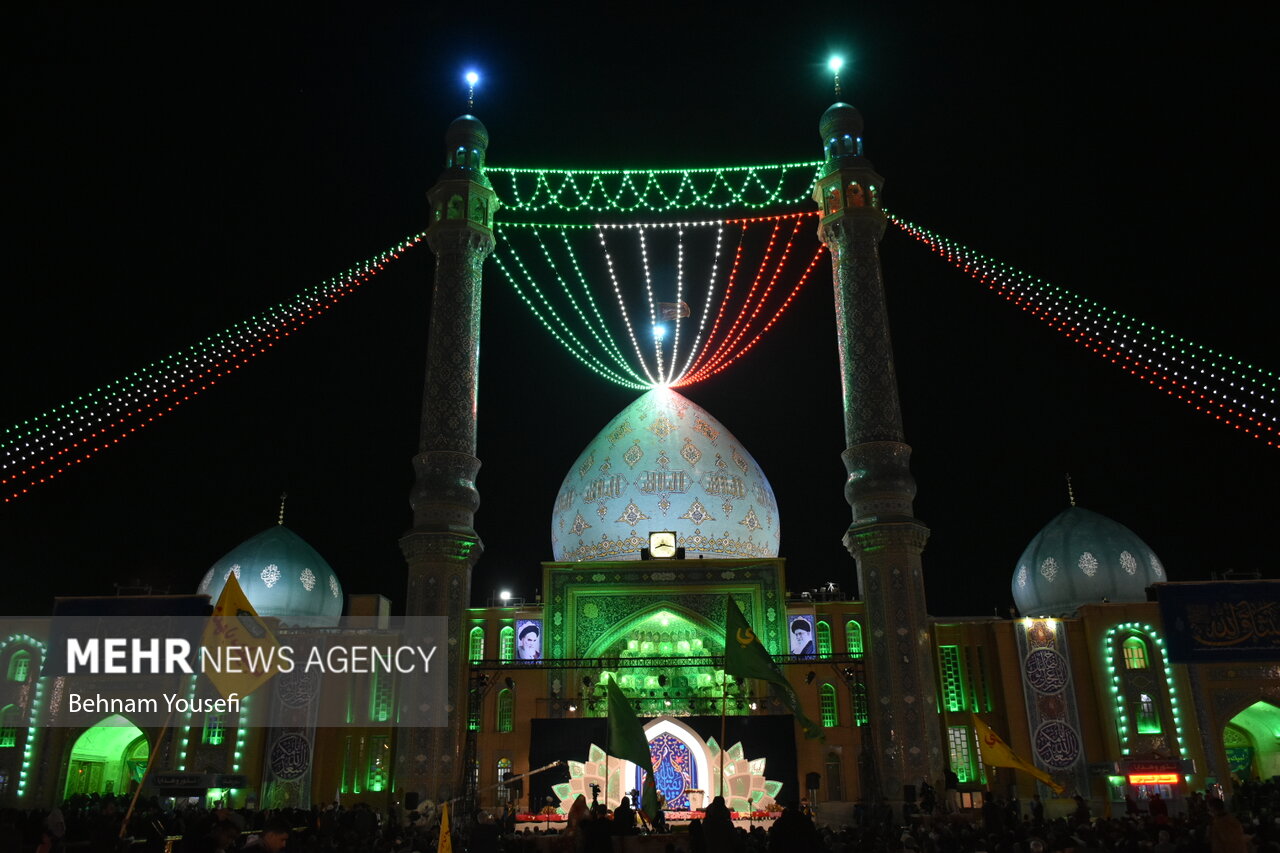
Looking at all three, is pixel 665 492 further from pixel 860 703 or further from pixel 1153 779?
pixel 1153 779

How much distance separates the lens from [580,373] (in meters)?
28.5

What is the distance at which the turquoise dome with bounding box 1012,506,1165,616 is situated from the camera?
1062 inches

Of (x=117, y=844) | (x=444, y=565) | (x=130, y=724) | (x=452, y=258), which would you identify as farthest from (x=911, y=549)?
(x=130, y=724)

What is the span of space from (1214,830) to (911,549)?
13.0m

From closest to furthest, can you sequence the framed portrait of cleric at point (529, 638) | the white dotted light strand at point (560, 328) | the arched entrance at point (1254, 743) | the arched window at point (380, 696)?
the white dotted light strand at point (560, 328), the arched window at point (380, 696), the framed portrait of cleric at point (529, 638), the arched entrance at point (1254, 743)

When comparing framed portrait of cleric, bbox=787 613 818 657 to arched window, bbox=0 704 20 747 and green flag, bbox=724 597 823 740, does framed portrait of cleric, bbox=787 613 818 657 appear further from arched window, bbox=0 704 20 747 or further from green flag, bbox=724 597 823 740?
arched window, bbox=0 704 20 747

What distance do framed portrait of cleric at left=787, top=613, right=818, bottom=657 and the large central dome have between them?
1908 mm

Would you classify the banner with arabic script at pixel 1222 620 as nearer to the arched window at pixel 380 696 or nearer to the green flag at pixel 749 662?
the green flag at pixel 749 662

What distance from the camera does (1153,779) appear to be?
73.5 feet

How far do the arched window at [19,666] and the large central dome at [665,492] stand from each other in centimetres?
1223

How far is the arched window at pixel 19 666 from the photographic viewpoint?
2456 cm

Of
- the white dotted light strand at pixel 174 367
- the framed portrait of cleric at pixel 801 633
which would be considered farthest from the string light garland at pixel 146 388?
the framed portrait of cleric at pixel 801 633

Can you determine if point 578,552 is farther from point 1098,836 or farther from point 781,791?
point 1098,836

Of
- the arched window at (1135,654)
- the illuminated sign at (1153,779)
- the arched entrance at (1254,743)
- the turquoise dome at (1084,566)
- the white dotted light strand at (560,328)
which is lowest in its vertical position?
the illuminated sign at (1153,779)
